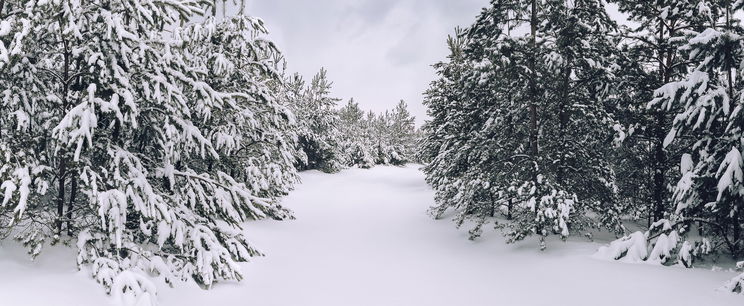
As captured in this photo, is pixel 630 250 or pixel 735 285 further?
pixel 630 250

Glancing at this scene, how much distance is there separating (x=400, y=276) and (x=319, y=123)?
23480 mm

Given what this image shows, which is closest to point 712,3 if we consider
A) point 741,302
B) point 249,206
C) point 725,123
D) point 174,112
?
point 725,123

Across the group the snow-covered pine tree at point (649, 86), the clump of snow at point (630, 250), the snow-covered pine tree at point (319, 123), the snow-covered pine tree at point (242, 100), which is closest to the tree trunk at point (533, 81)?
the snow-covered pine tree at point (649, 86)

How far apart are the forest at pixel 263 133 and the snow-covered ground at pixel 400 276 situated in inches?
12.4

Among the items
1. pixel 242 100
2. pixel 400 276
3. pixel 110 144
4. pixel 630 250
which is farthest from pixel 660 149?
pixel 110 144

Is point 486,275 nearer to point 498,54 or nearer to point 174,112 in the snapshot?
point 498,54

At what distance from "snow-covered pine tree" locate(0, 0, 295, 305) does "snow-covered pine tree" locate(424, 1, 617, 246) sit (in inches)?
221

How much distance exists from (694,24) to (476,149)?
500 centimetres

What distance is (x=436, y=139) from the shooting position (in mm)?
18203

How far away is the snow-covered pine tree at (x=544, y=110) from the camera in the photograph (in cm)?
841

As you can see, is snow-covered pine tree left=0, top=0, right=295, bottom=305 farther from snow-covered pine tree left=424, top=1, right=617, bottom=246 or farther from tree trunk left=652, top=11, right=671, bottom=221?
tree trunk left=652, top=11, right=671, bottom=221

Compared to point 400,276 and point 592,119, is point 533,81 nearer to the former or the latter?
point 592,119

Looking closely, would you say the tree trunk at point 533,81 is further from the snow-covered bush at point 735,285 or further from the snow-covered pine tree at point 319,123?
the snow-covered pine tree at point 319,123

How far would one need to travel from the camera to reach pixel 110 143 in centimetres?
547
